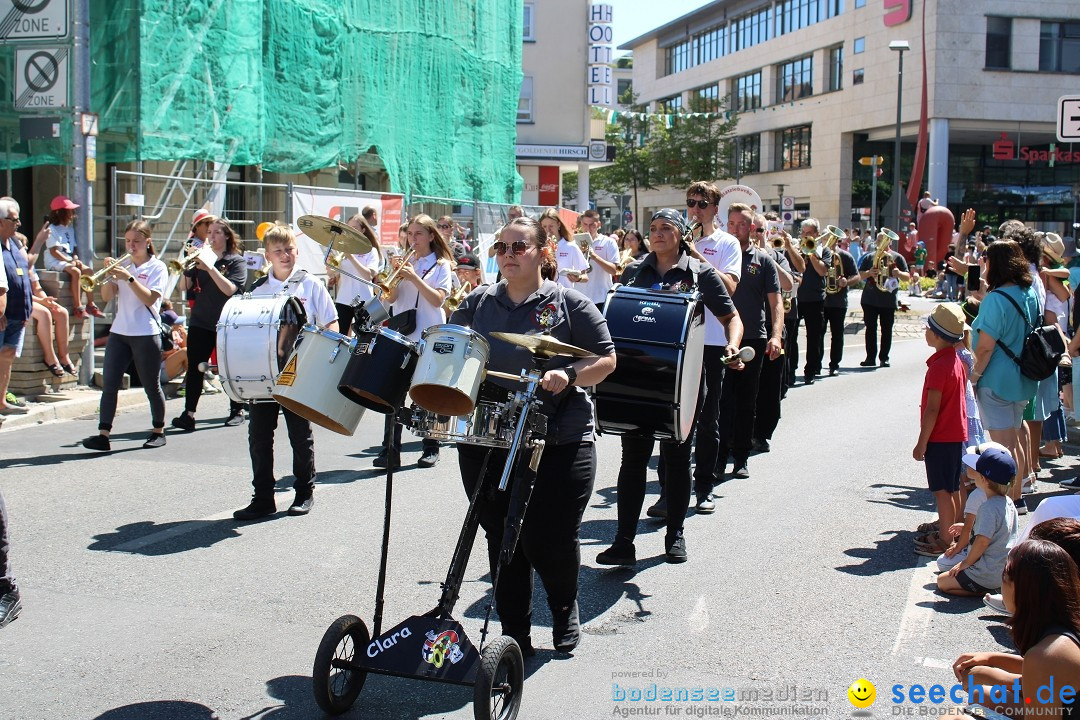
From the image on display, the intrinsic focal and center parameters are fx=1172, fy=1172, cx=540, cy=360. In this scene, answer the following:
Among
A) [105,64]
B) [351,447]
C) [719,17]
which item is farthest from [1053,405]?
[719,17]

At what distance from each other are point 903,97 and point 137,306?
4870 cm

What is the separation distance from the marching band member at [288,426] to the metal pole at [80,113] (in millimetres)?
5343

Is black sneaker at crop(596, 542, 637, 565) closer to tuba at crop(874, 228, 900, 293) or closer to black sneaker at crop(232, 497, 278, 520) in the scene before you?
black sneaker at crop(232, 497, 278, 520)

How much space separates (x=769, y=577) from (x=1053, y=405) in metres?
3.80

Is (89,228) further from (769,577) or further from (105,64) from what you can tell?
(769,577)

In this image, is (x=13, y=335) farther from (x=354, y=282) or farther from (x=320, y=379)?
(x=320, y=379)

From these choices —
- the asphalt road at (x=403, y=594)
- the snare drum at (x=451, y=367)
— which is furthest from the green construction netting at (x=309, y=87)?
the snare drum at (x=451, y=367)

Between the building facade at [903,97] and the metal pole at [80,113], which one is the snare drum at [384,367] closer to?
the metal pole at [80,113]

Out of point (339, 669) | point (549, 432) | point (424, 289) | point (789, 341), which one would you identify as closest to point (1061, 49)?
point (789, 341)

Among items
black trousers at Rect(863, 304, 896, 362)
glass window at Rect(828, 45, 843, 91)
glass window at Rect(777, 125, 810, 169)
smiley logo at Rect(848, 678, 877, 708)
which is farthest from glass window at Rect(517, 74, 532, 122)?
smiley logo at Rect(848, 678, 877, 708)

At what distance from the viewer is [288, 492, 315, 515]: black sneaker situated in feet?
25.1

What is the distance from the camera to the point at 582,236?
623 inches

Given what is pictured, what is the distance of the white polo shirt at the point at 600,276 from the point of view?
15359mm

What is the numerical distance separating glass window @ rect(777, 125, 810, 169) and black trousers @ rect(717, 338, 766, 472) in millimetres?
55002
